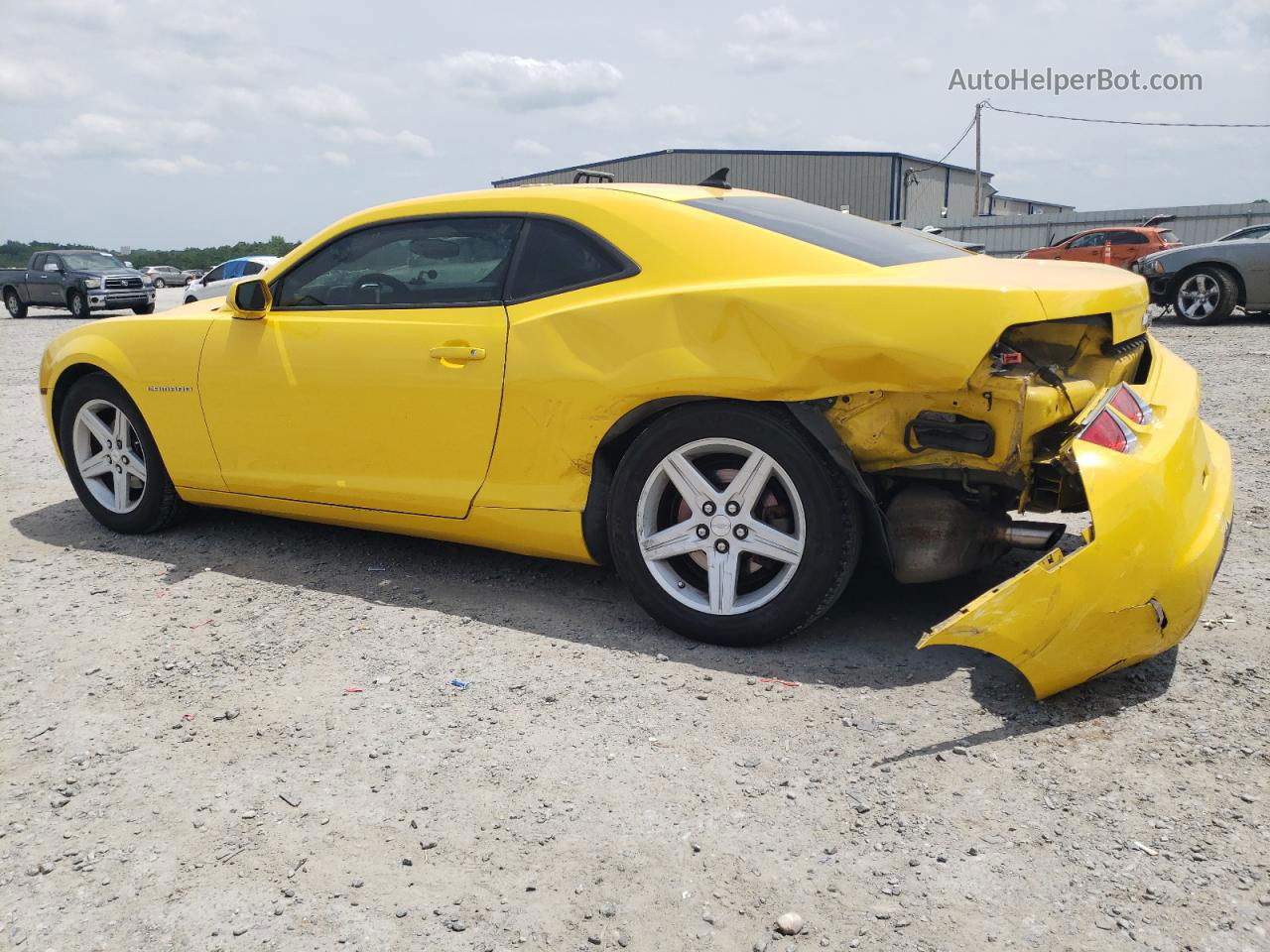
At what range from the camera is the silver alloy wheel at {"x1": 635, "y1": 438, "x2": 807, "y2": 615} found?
337 centimetres

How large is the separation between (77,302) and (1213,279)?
2330 cm

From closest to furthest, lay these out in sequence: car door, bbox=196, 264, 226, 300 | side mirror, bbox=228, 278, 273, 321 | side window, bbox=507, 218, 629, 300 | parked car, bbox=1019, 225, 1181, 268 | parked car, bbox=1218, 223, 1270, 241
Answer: side window, bbox=507, 218, 629, 300, side mirror, bbox=228, 278, 273, 321, parked car, bbox=1218, 223, 1270, 241, car door, bbox=196, 264, 226, 300, parked car, bbox=1019, 225, 1181, 268

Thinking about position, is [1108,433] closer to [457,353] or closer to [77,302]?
[457,353]

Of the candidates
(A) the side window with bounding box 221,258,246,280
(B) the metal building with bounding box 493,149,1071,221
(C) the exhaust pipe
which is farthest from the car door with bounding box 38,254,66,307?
(C) the exhaust pipe

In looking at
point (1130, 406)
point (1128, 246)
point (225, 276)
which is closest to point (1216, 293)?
point (1128, 246)

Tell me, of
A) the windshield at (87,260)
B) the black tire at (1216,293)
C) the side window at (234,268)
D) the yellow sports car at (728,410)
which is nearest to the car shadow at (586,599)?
the yellow sports car at (728,410)

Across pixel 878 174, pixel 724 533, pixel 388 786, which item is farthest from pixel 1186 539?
pixel 878 174

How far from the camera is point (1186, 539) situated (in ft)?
9.46

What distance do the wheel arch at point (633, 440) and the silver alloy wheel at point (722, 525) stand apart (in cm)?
16

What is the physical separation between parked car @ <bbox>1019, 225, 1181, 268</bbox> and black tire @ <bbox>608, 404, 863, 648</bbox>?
19.8 metres

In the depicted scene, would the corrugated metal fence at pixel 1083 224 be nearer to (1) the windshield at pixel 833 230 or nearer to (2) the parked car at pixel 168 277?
(1) the windshield at pixel 833 230

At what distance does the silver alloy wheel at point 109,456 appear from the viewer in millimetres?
5000

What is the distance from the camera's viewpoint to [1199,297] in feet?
43.5

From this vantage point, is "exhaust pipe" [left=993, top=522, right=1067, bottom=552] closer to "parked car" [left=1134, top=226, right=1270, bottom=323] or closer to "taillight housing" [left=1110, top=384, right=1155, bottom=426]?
"taillight housing" [left=1110, top=384, right=1155, bottom=426]
